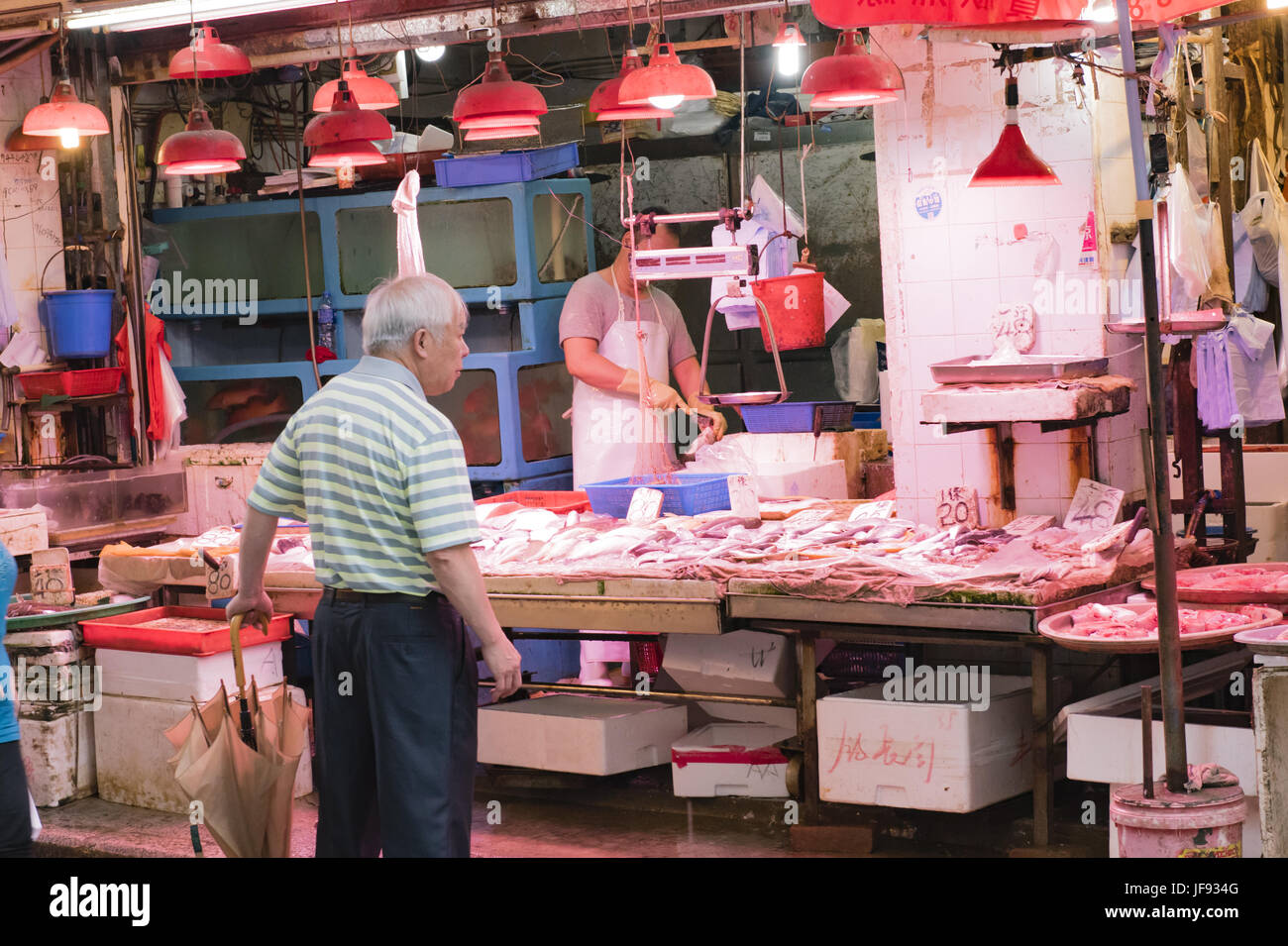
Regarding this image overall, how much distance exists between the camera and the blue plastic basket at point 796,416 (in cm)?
831

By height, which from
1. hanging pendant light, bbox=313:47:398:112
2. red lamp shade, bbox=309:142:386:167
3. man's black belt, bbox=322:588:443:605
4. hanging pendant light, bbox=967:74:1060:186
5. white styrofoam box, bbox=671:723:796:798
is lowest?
white styrofoam box, bbox=671:723:796:798

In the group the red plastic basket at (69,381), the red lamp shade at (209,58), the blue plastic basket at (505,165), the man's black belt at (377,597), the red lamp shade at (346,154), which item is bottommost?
the man's black belt at (377,597)

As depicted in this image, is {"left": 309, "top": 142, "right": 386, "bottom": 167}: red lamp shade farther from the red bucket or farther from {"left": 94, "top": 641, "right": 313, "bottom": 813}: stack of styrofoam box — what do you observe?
{"left": 94, "top": 641, "right": 313, "bottom": 813}: stack of styrofoam box

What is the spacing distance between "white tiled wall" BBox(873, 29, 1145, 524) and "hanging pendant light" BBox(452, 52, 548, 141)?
5.20ft

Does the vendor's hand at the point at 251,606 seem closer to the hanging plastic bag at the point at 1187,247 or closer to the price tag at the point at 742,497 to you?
the price tag at the point at 742,497

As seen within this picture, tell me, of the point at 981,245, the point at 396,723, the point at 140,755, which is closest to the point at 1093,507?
the point at 981,245

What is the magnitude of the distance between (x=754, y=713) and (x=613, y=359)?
110 inches

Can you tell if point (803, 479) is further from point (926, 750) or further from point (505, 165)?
point (926, 750)

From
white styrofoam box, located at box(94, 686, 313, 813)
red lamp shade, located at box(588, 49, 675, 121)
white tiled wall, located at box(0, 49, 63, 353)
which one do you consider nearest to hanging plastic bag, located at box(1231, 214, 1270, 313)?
red lamp shade, located at box(588, 49, 675, 121)

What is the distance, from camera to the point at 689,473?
7.69 meters

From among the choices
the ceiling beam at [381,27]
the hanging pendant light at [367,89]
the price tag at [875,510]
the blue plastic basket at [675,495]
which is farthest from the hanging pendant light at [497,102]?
the price tag at [875,510]

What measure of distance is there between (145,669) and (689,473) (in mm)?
2795

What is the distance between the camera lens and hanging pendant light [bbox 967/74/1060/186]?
5.68 meters
